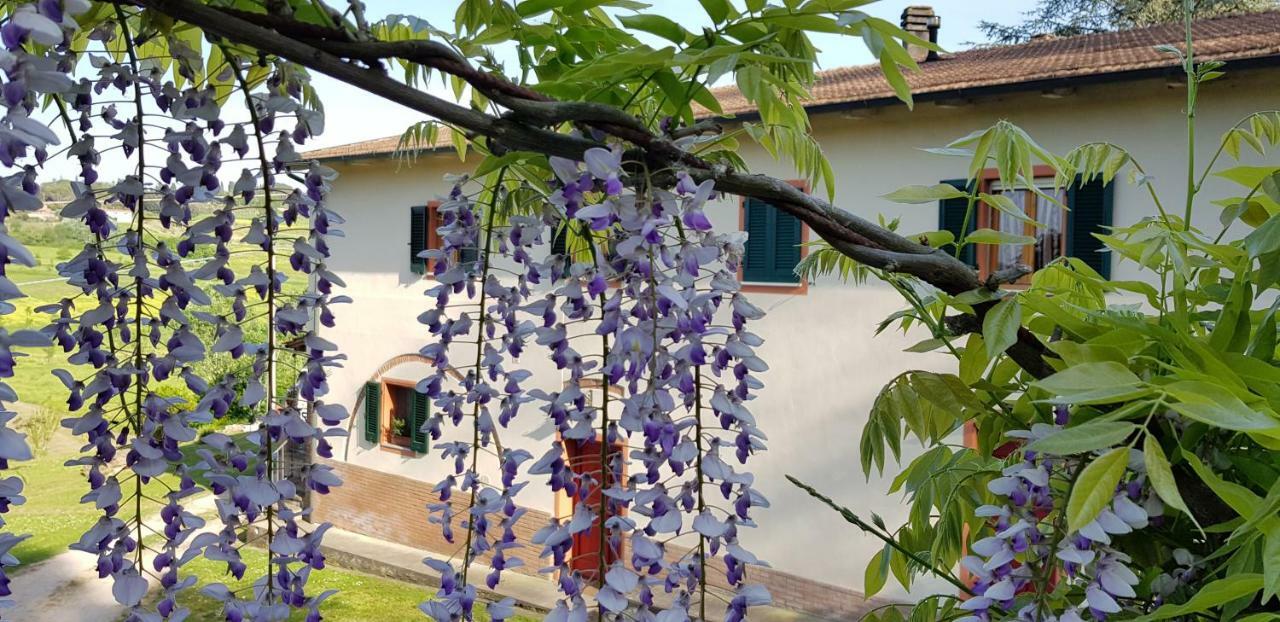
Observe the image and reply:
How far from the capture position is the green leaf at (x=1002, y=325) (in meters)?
0.94

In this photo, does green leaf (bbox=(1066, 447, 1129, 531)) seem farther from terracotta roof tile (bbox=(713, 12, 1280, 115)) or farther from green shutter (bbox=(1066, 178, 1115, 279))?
green shutter (bbox=(1066, 178, 1115, 279))

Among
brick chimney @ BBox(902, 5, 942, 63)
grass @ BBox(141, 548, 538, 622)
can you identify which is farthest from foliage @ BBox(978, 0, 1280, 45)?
grass @ BBox(141, 548, 538, 622)

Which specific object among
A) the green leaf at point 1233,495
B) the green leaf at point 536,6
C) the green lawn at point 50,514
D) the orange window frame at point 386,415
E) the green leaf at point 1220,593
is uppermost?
the green leaf at point 536,6

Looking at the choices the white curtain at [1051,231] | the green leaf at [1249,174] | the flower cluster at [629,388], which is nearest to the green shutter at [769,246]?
the white curtain at [1051,231]

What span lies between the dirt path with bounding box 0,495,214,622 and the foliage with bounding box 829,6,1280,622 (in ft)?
31.3

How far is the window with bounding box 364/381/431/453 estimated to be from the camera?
11.1 meters

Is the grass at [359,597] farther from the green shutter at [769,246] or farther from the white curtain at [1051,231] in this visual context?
the white curtain at [1051,231]

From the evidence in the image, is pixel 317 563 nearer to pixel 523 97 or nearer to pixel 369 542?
pixel 523 97

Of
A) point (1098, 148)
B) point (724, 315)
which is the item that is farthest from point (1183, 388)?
point (724, 315)

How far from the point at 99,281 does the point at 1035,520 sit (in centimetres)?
104

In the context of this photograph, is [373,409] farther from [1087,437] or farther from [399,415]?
[1087,437]

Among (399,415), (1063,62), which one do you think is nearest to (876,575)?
(1063,62)

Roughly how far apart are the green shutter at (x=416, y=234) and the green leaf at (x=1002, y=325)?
9651 mm

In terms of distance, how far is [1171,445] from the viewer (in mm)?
1010
